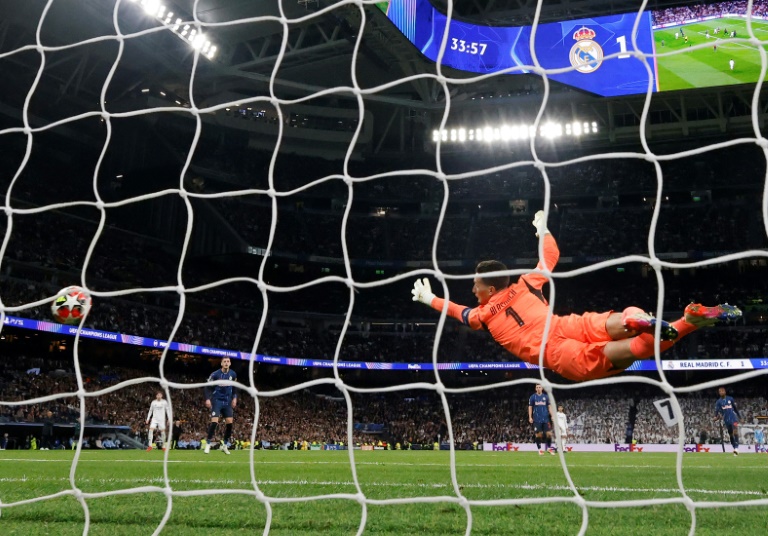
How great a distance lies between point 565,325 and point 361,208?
30.7 meters

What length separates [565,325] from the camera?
498 cm

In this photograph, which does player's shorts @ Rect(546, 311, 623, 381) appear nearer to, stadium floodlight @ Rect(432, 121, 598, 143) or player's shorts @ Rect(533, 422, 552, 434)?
player's shorts @ Rect(533, 422, 552, 434)

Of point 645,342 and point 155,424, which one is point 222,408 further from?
point 645,342

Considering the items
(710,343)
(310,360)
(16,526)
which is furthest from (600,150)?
(16,526)

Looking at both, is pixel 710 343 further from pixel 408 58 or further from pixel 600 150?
pixel 408 58

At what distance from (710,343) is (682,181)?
26.1 feet

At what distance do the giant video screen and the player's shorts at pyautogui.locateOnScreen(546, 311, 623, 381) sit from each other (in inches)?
633

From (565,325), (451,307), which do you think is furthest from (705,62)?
(451,307)

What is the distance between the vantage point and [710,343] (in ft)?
96.5

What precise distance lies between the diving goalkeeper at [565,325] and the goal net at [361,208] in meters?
12.5

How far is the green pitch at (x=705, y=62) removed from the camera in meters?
19.5

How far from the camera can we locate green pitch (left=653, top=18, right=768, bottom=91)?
19547mm

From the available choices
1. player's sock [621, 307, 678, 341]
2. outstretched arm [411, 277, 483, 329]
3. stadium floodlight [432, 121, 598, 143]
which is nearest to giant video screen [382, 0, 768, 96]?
stadium floodlight [432, 121, 598, 143]

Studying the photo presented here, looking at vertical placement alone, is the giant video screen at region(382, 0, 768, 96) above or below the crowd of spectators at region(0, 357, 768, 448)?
above
